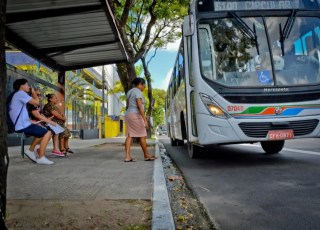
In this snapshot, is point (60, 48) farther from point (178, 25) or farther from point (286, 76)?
point (178, 25)

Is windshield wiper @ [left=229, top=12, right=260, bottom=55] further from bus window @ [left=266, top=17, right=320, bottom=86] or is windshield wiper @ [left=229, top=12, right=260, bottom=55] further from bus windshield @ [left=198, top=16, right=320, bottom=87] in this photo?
bus window @ [left=266, top=17, right=320, bottom=86]

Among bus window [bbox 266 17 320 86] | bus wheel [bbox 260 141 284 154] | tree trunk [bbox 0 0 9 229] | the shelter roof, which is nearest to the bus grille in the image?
bus window [bbox 266 17 320 86]

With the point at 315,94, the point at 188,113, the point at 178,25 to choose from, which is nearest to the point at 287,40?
the point at 315,94

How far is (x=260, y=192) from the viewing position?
4621mm

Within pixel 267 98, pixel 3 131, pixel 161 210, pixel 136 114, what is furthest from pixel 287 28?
pixel 3 131

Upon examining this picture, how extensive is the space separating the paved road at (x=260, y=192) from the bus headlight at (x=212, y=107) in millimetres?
1029

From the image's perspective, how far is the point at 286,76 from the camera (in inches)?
267

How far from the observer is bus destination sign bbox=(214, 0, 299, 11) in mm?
7039

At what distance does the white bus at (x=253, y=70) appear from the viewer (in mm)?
6500

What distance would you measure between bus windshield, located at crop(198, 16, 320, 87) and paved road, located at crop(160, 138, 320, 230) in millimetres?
Answer: 1604

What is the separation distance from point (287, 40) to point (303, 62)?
52cm

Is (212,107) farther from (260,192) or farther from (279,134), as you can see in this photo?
(260,192)

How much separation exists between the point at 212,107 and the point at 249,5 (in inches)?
85.6

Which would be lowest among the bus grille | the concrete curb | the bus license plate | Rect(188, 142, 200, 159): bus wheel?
the concrete curb
